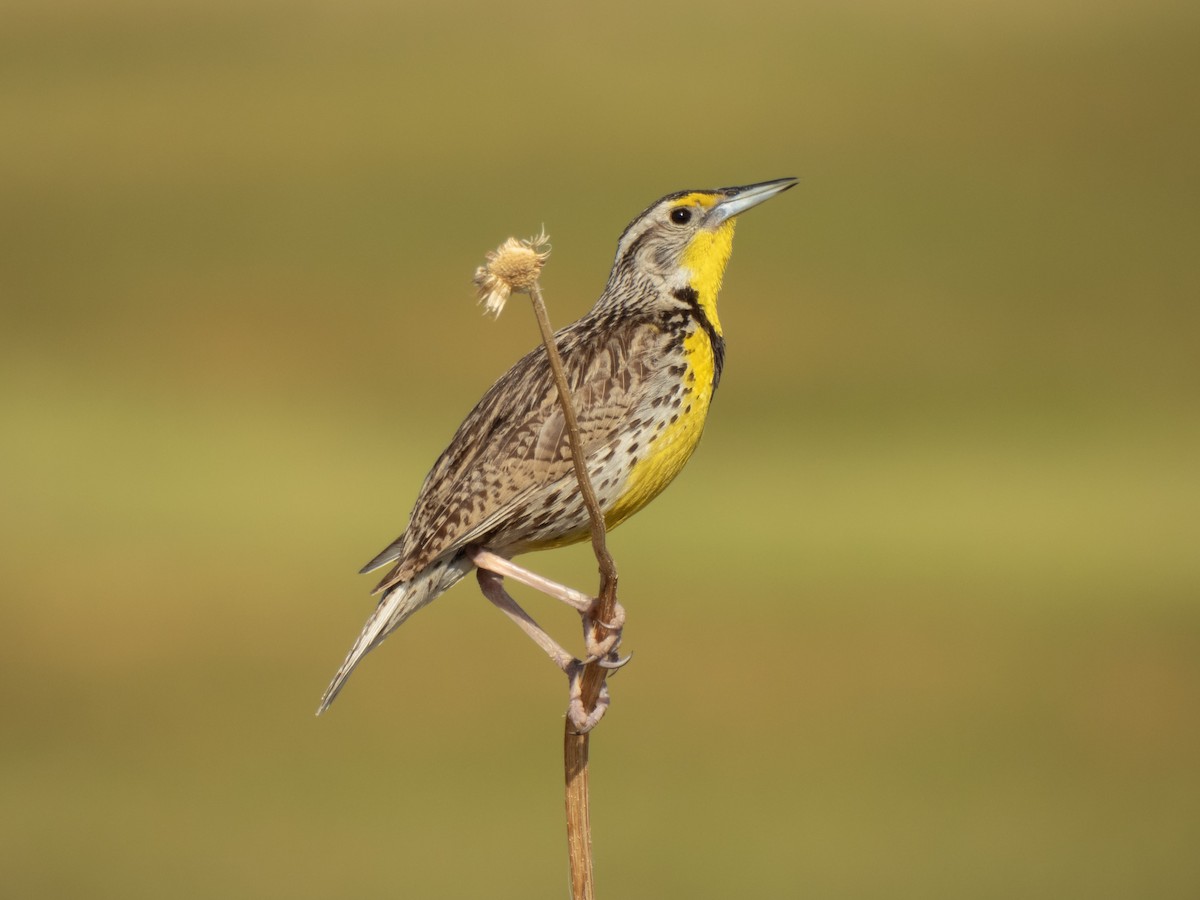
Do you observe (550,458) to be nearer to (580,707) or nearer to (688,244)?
(580,707)

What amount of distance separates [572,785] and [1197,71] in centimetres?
1772

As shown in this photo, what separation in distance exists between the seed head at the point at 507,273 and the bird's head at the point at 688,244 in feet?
3.74

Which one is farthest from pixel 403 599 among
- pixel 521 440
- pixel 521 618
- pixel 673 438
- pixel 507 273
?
pixel 507 273

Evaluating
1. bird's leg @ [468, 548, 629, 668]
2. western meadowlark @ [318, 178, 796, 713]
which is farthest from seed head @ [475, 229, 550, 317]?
western meadowlark @ [318, 178, 796, 713]

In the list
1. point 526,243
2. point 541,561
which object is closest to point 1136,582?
point 541,561

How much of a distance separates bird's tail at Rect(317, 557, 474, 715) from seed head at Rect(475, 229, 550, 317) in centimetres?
86

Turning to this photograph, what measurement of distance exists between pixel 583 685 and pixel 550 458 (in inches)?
13.6

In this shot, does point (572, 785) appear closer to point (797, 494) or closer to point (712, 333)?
point (712, 333)

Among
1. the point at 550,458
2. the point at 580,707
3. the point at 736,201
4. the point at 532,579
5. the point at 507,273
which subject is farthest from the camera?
the point at 736,201

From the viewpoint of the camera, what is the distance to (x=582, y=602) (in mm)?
2383

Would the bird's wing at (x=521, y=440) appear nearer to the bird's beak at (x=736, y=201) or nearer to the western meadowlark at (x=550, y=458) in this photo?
the western meadowlark at (x=550, y=458)

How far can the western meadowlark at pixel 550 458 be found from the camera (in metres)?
2.51

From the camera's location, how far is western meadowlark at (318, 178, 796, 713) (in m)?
2.51

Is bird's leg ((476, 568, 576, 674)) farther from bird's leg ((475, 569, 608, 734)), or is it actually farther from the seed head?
the seed head
